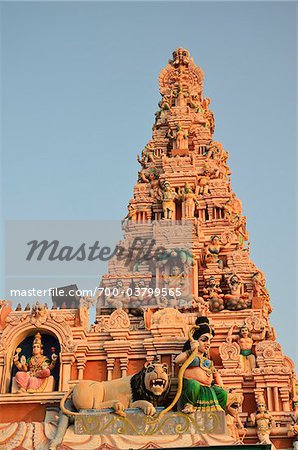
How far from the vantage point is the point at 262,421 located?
2570cm

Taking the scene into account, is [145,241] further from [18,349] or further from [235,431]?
[235,431]

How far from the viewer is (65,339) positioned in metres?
26.2

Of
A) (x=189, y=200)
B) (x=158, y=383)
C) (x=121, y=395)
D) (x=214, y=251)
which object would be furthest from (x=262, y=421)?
(x=189, y=200)

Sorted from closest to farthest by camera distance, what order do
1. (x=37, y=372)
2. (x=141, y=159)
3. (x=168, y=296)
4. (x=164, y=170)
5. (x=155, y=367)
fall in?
(x=155, y=367)
(x=37, y=372)
(x=168, y=296)
(x=164, y=170)
(x=141, y=159)

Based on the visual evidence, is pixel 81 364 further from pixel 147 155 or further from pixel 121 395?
pixel 147 155

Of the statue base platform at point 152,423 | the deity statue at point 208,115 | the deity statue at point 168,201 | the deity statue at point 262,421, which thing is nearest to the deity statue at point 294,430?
the deity statue at point 262,421

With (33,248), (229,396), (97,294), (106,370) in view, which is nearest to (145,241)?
(97,294)

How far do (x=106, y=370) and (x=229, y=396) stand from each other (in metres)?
4.36

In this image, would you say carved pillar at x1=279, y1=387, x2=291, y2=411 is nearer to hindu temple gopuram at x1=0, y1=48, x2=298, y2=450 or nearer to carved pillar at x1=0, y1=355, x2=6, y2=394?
hindu temple gopuram at x1=0, y1=48, x2=298, y2=450

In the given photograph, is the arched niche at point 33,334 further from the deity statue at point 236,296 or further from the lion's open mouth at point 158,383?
the deity statue at point 236,296

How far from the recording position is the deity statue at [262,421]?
25469 millimetres

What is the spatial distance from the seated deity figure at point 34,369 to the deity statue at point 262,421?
19.6 ft

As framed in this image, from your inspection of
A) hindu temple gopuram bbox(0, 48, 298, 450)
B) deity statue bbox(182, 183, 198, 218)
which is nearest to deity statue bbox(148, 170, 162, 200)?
hindu temple gopuram bbox(0, 48, 298, 450)

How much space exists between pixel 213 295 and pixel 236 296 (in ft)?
3.07
